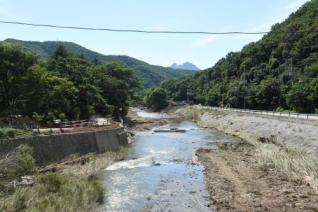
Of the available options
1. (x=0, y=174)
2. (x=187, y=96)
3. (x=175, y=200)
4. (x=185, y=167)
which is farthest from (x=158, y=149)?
(x=187, y=96)

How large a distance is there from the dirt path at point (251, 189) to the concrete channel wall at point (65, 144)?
35.0 ft

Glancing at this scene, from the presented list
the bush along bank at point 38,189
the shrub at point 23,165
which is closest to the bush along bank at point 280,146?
the bush along bank at point 38,189

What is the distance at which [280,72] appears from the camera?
114812mm

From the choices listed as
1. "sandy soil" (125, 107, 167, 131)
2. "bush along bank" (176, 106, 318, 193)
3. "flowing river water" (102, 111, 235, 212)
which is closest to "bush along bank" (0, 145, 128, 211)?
"flowing river water" (102, 111, 235, 212)

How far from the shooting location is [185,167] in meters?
37.3

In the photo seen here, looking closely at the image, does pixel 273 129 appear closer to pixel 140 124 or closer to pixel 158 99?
pixel 140 124

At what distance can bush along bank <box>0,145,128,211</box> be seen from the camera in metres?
20.0

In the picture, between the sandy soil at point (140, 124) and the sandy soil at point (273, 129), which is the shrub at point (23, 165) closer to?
the sandy soil at point (273, 129)

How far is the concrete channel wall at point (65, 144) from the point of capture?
30003mm

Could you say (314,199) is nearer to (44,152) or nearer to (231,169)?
(231,169)

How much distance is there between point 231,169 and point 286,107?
6474 centimetres

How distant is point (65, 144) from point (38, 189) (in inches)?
565

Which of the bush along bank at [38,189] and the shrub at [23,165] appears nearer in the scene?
the bush along bank at [38,189]

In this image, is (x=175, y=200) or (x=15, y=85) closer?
(x=175, y=200)
